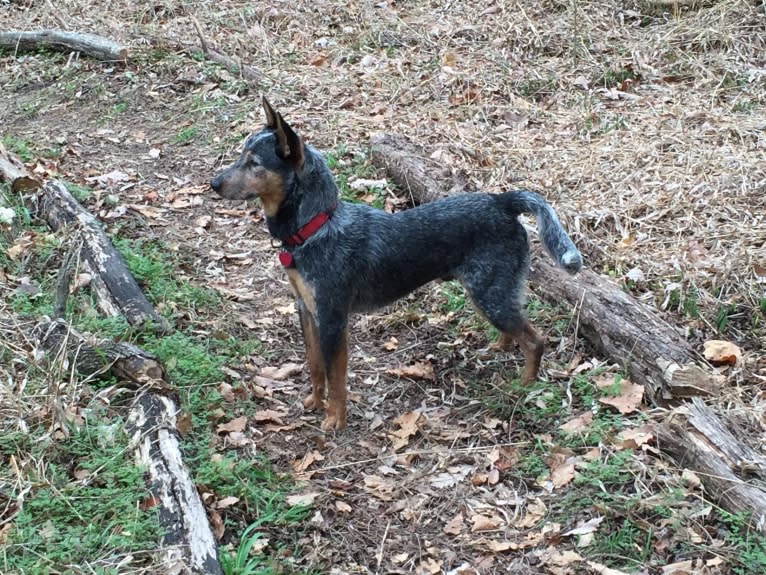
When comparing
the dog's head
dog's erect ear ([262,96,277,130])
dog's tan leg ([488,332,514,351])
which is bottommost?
dog's tan leg ([488,332,514,351])

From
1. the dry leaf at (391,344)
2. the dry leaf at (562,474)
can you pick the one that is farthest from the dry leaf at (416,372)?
the dry leaf at (562,474)

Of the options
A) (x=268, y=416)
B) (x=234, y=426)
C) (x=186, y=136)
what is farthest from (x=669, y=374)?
(x=186, y=136)

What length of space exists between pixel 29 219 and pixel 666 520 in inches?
204

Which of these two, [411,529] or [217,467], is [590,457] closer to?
[411,529]

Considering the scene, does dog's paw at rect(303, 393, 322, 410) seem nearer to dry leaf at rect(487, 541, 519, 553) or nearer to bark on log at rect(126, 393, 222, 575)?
bark on log at rect(126, 393, 222, 575)

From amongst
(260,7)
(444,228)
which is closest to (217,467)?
(444,228)

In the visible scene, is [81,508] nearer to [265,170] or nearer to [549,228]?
[265,170]

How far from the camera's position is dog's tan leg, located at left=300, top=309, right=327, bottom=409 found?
16.7ft

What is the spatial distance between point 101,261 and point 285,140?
1930 millimetres

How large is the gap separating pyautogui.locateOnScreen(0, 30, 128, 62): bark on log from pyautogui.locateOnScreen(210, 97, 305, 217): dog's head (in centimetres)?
629

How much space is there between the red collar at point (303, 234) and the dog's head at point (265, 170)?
0.22 meters

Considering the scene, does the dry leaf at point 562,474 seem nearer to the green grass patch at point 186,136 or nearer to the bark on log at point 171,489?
the bark on log at point 171,489

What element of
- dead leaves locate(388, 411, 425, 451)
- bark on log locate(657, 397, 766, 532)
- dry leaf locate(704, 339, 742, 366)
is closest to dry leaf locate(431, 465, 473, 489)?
dead leaves locate(388, 411, 425, 451)

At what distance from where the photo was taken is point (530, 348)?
5.21 meters
